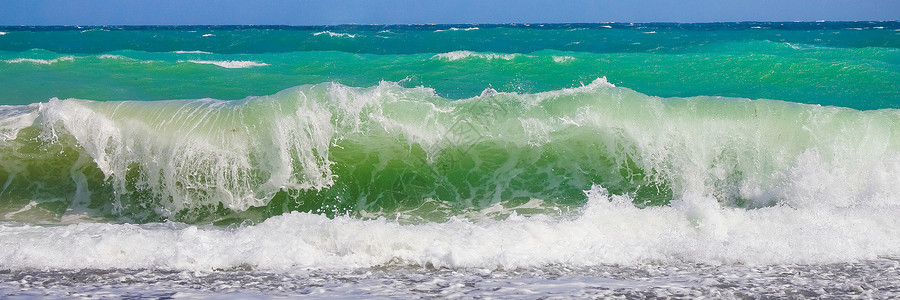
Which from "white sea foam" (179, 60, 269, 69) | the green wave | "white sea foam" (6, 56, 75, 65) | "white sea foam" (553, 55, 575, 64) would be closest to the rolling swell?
the green wave

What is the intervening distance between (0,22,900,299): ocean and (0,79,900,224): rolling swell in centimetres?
2

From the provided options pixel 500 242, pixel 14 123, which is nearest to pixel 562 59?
pixel 14 123

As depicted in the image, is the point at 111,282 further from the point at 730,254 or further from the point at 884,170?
the point at 884,170

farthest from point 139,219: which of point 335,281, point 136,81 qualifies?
point 136,81

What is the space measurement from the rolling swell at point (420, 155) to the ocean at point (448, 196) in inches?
0.7

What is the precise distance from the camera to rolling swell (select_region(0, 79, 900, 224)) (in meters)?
6.69

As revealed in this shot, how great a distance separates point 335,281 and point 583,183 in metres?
3.47

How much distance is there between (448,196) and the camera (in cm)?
691

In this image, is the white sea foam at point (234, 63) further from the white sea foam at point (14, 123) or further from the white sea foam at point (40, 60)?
the white sea foam at point (14, 123)

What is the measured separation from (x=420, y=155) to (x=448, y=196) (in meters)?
0.65

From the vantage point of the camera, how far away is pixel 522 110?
306 inches

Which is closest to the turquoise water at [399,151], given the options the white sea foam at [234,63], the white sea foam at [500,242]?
the white sea foam at [500,242]

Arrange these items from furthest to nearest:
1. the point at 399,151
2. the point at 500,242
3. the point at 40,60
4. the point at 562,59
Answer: the point at 40,60 < the point at 562,59 < the point at 399,151 < the point at 500,242

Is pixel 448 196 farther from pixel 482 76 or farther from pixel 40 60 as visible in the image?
pixel 40 60
